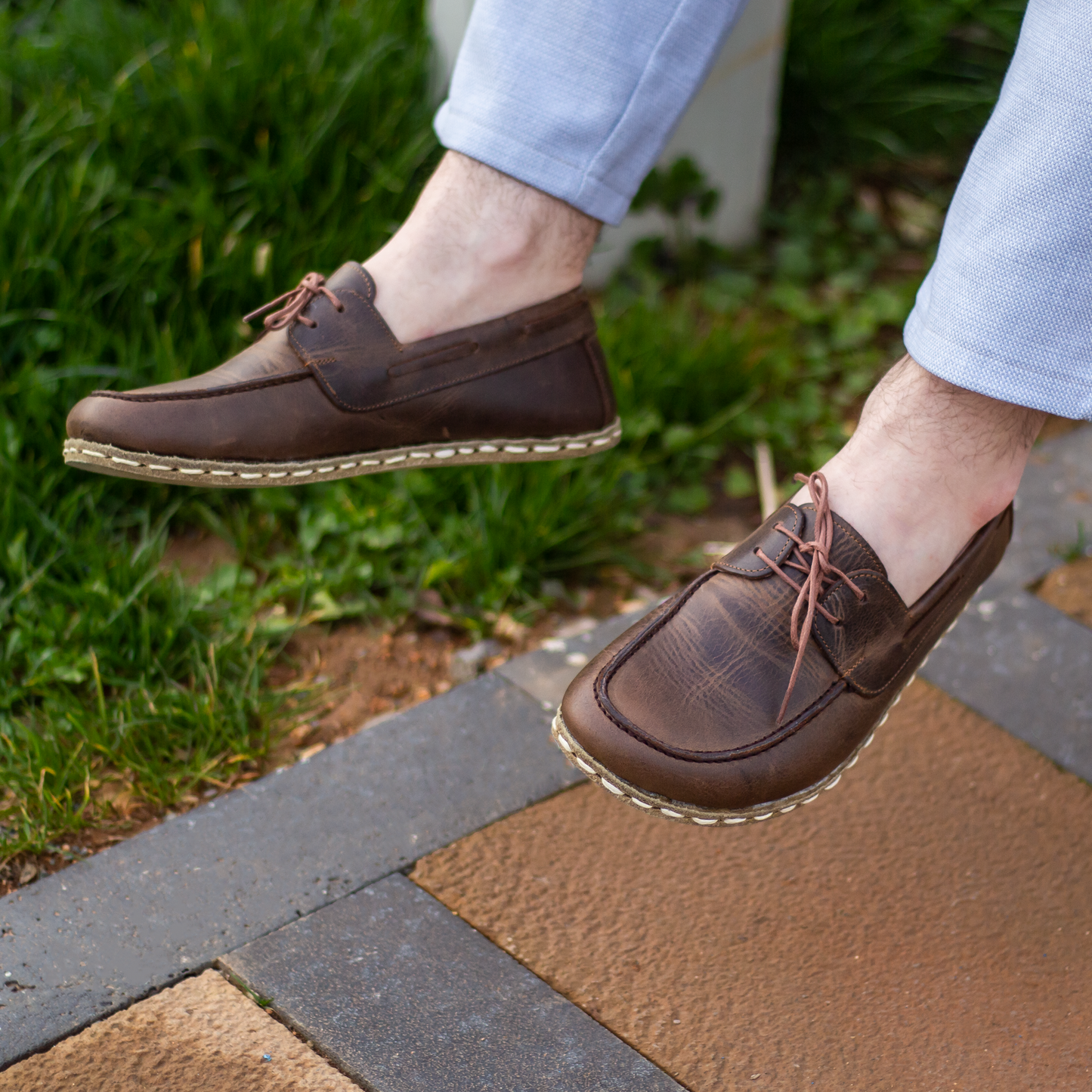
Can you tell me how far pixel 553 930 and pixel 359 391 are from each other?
2.22ft

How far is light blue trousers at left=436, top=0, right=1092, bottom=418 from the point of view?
1.10 m

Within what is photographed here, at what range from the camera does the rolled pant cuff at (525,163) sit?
4.66ft

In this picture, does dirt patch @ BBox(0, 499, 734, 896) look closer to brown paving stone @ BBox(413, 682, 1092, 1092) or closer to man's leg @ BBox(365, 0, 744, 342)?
brown paving stone @ BBox(413, 682, 1092, 1092)

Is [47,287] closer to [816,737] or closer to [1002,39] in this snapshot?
[816,737]

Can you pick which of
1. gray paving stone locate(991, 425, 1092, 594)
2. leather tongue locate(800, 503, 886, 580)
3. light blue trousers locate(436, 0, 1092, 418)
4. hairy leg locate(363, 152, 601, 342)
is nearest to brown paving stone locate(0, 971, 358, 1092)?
leather tongue locate(800, 503, 886, 580)

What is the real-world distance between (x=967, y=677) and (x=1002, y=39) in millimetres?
2370

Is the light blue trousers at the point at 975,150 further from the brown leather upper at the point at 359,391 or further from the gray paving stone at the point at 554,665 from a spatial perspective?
the gray paving stone at the point at 554,665

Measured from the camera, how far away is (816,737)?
1215 mm

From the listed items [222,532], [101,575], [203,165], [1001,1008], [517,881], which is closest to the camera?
[1001,1008]

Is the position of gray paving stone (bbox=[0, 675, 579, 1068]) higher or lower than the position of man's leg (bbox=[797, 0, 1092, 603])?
lower

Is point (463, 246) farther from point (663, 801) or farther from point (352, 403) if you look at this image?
point (663, 801)

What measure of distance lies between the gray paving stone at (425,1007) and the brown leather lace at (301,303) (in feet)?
2.30

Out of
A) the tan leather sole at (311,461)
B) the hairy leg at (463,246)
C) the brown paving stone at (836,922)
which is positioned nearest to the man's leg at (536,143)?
the hairy leg at (463,246)

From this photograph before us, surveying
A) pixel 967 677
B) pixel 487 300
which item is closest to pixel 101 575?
pixel 487 300
